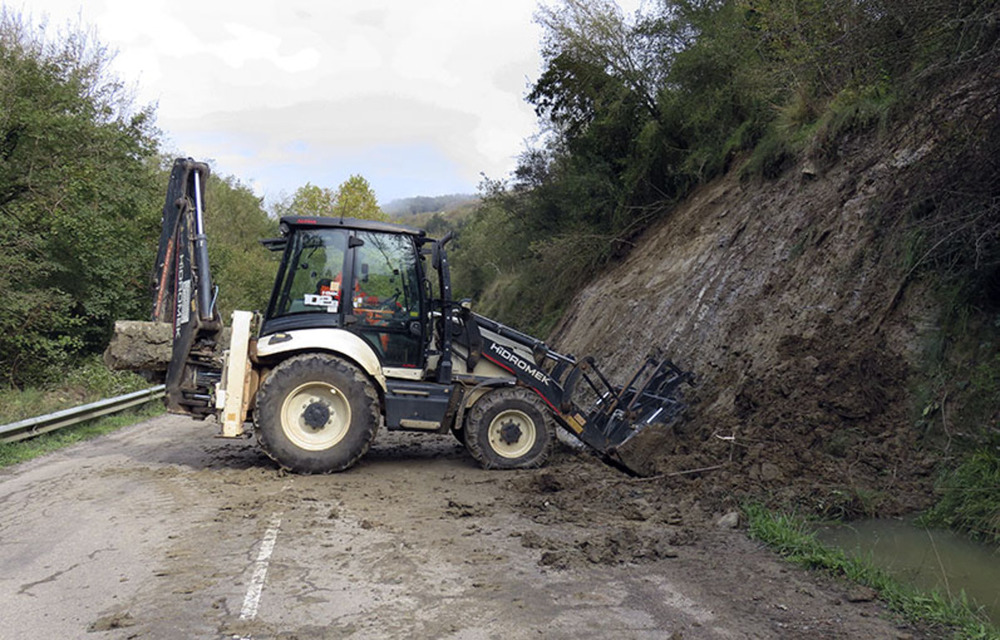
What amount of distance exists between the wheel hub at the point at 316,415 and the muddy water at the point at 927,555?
5.32 meters

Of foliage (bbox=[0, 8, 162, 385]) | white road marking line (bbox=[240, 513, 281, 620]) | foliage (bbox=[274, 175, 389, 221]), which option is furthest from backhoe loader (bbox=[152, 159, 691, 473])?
foliage (bbox=[274, 175, 389, 221])

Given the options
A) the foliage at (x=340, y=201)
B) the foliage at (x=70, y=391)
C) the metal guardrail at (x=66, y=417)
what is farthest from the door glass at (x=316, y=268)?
the foliage at (x=340, y=201)

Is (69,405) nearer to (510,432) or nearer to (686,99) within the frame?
(510,432)

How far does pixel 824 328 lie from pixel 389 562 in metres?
6.51

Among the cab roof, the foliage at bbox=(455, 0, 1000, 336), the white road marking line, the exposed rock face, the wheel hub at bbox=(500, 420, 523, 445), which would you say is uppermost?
the foliage at bbox=(455, 0, 1000, 336)

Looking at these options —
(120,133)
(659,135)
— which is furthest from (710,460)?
(120,133)

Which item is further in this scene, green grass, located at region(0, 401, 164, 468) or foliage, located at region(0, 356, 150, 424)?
foliage, located at region(0, 356, 150, 424)

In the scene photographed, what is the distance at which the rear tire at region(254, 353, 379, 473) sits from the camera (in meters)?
8.74

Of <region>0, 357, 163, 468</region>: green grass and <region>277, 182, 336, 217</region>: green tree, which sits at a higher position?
<region>277, 182, 336, 217</region>: green tree

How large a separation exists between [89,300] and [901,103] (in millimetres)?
18344

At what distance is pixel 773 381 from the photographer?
30.4ft

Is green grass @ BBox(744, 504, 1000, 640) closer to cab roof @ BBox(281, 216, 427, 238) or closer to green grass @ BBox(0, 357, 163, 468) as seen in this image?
cab roof @ BBox(281, 216, 427, 238)

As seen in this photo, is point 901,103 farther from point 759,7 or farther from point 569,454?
point 569,454

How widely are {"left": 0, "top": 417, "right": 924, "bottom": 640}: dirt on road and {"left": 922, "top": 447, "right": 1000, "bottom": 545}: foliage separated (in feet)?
5.82
